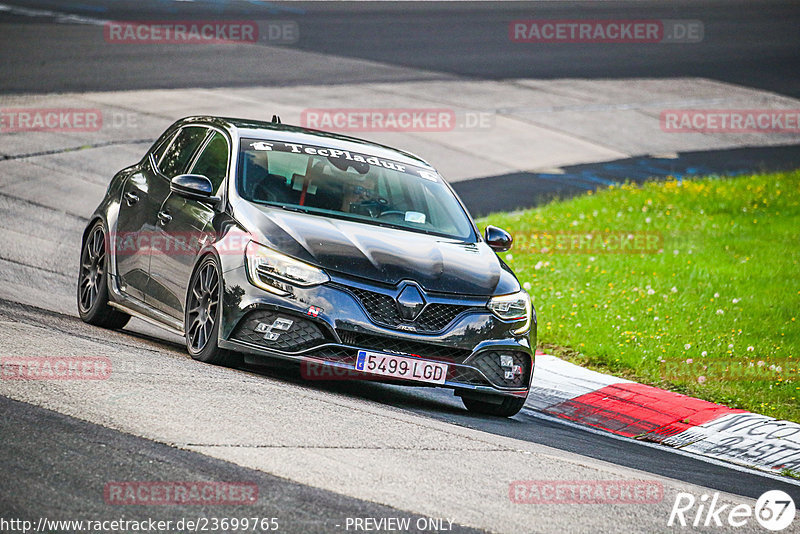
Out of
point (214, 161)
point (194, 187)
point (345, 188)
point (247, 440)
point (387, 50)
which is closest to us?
point (247, 440)

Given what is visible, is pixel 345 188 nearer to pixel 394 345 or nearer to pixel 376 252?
pixel 376 252

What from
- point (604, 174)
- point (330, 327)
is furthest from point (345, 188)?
point (604, 174)

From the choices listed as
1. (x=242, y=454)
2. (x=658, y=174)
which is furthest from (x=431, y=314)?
(x=658, y=174)

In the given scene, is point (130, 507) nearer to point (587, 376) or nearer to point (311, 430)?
point (311, 430)

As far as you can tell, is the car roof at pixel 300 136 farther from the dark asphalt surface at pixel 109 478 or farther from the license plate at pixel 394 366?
the dark asphalt surface at pixel 109 478

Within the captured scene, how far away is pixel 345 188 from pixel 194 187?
1.12 m

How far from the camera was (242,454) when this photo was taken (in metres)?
5.80

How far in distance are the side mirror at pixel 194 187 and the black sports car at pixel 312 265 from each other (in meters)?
0.01

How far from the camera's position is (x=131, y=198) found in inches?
380

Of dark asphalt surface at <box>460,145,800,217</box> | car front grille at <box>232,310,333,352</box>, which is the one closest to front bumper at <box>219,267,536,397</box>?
car front grille at <box>232,310,333,352</box>

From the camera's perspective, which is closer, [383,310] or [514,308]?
[383,310]

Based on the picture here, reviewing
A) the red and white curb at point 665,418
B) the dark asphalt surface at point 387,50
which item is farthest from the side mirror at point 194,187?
the dark asphalt surface at point 387,50

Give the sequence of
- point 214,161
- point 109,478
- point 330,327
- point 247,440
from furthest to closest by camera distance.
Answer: point 214,161 < point 330,327 < point 247,440 < point 109,478

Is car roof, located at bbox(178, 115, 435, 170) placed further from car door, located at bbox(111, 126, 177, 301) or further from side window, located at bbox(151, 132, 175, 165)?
car door, located at bbox(111, 126, 177, 301)
